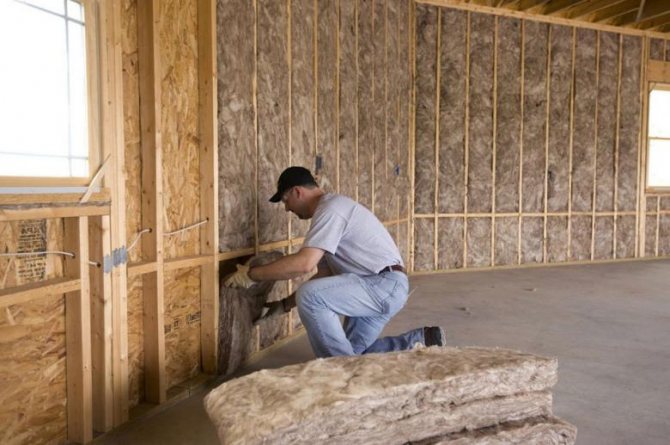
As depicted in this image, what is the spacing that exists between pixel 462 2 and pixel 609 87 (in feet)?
9.46

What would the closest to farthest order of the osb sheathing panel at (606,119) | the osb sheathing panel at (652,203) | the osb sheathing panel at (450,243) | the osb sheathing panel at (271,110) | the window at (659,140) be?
1. the osb sheathing panel at (271,110)
2. the osb sheathing panel at (450,243)
3. the osb sheathing panel at (606,119)
4. the osb sheathing panel at (652,203)
5. the window at (659,140)

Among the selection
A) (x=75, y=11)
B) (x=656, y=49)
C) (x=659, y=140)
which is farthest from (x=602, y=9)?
(x=75, y=11)

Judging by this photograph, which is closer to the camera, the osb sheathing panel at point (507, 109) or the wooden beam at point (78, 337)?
the wooden beam at point (78, 337)

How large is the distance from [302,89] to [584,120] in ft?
19.5

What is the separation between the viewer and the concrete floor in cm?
290

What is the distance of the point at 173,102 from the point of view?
3.18 metres

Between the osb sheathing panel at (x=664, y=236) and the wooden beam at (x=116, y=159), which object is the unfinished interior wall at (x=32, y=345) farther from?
the osb sheathing panel at (x=664, y=236)

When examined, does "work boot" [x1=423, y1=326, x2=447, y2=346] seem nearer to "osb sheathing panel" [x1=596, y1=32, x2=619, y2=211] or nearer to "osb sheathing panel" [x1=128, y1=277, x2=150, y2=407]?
"osb sheathing panel" [x1=128, y1=277, x2=150, y2=407]

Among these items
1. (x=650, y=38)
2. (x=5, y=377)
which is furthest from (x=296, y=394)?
(x=650, y=38)

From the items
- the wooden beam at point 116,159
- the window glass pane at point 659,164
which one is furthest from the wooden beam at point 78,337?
the window glass pane at point 659,164

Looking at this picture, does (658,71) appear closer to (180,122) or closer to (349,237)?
(349,237)

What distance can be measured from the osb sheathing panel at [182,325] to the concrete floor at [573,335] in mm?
222

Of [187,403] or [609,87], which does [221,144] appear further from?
[609,87]

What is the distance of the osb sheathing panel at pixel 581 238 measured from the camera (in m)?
8.88
